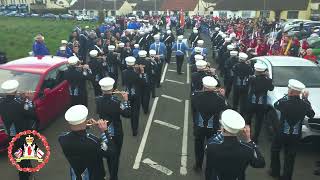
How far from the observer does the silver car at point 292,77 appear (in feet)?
25.9

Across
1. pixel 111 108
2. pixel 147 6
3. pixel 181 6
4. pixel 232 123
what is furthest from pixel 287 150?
pixel 147 6

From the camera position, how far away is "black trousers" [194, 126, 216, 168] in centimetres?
682

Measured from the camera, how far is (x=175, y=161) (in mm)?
7980

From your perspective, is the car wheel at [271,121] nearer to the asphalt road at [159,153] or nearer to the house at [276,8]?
the asphalt road at [159,153]

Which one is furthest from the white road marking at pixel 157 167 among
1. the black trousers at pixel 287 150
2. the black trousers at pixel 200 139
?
the black trousers at pixel 287 150

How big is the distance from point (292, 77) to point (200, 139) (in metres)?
4.08

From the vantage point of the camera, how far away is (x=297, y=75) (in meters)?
9.93

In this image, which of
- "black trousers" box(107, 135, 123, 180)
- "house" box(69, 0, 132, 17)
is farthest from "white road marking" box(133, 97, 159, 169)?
"house" box(69, 0, 132, 17)

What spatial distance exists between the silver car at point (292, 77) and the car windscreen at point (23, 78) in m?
5.87

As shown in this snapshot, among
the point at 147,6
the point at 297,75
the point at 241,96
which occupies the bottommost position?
the point at 241,96

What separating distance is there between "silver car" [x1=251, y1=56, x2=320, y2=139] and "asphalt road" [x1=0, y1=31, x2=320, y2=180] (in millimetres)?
746

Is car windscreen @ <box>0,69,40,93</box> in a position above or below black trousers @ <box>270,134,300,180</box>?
above

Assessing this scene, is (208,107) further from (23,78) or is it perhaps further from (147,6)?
(147,6)

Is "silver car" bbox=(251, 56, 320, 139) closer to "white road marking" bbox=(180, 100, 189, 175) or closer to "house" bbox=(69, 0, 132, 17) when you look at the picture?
"white road marking" bbox=(180, 100, 189, 175)
